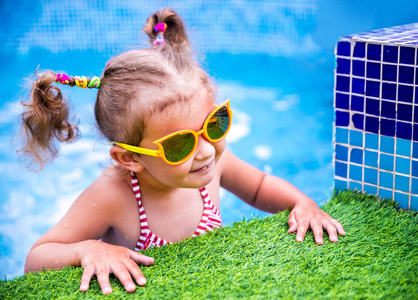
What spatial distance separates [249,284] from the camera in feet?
6.76

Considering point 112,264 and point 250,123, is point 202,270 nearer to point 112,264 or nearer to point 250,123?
point 112,264

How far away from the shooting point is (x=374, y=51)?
2738 mm

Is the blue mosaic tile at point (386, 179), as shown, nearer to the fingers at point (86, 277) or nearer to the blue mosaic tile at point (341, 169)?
the blue mosaic tile at point (341, 169)

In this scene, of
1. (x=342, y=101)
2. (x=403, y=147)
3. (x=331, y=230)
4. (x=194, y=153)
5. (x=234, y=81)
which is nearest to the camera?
(x=194, y=153)

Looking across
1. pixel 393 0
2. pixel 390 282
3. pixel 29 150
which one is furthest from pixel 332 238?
pixel 393 0

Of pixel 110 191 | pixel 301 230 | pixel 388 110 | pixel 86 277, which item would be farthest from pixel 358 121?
pixel 86 277

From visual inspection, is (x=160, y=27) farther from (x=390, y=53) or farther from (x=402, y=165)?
(x=402, y=165)

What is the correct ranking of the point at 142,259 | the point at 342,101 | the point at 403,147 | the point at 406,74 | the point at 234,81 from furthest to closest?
the point at 234,81 < the point at 342,101 < the point at 403,147 < the point at 406,74 < the point at 142,259

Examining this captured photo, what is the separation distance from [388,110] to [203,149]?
3.70ft

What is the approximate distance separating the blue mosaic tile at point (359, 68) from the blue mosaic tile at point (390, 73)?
0.12 meters

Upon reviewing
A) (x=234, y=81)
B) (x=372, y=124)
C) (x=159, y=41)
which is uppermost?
(x=159, y=41)

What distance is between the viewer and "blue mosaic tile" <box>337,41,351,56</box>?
285 cm

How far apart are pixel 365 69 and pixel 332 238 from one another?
1010mm

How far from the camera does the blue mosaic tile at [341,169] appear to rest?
305cm
